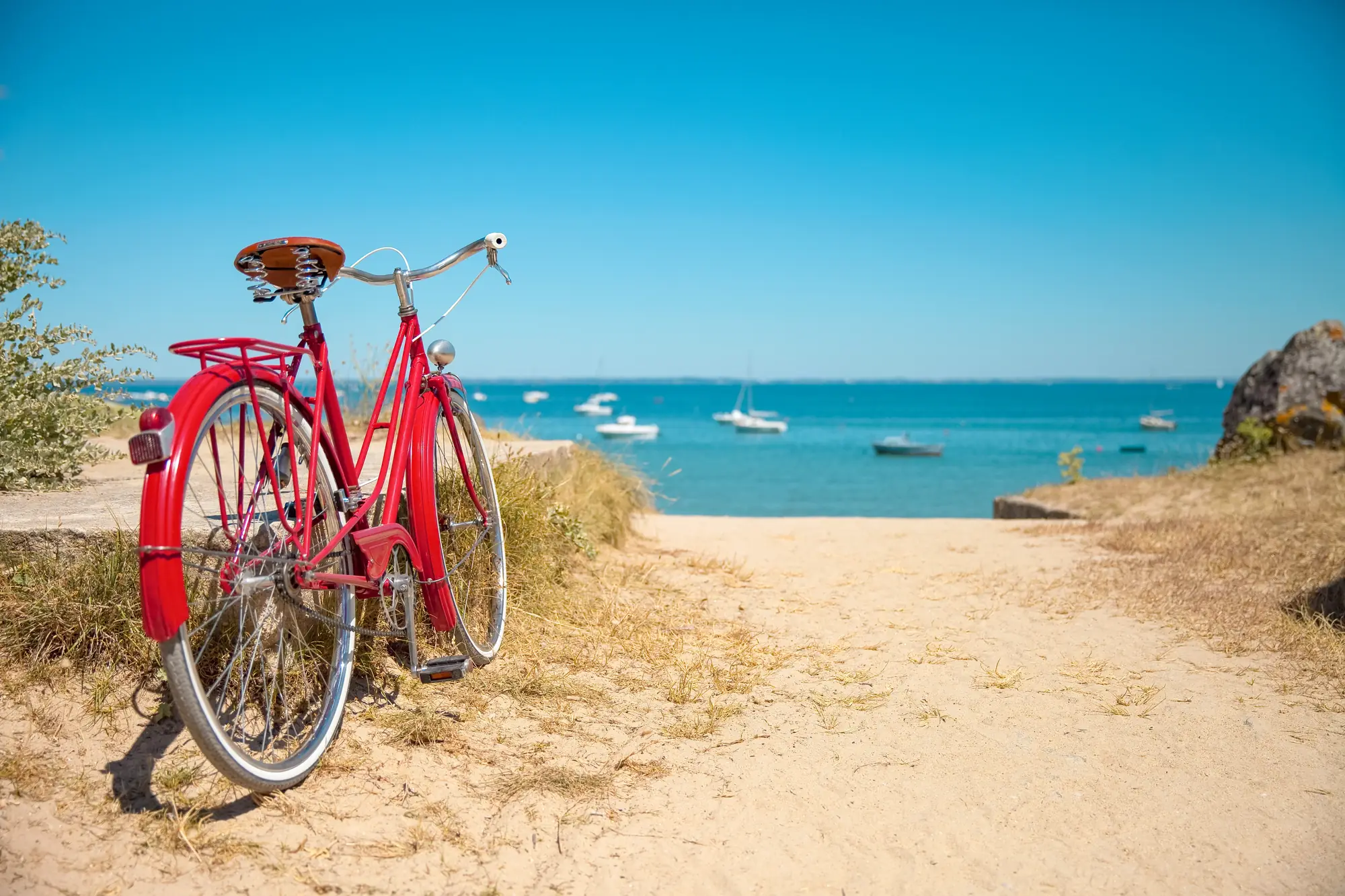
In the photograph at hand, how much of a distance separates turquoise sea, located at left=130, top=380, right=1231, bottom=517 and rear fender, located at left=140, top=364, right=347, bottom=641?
383 centimetres

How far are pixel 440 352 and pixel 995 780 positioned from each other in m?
2.55

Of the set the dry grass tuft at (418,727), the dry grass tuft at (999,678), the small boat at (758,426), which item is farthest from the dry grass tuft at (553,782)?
the small boat at (758,426)

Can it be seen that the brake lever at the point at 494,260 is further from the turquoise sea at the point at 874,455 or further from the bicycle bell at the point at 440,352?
the turquoise sea at the point at 874,455

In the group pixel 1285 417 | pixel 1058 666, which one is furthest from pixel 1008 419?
pixel 1058 666

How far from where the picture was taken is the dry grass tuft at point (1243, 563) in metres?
4.31

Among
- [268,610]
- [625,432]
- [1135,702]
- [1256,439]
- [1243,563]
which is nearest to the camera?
[268,610]

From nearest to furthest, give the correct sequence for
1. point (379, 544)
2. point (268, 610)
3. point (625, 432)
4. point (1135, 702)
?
point (268, 610)
point (379, 544)
point (1135, 702)
point (625, 432)

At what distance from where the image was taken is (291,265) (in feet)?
8.83

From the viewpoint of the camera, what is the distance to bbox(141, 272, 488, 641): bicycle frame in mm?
2029

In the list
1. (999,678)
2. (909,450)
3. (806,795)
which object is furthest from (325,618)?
(909,450)

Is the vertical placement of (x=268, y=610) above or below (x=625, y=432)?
above

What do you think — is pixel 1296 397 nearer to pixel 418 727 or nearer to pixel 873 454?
pixel 418 727

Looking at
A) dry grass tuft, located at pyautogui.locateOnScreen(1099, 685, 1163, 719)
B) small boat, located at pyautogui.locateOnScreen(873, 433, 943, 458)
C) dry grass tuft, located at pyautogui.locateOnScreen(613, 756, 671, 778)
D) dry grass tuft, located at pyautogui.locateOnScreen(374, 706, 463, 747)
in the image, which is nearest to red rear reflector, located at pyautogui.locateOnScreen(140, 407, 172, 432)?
dry grass tuft, located at pyautogui.locateOnScreen(374, 706, 463, 747)

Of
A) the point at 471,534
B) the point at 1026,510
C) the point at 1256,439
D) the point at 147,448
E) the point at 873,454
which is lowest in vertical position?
the point at 873,454
